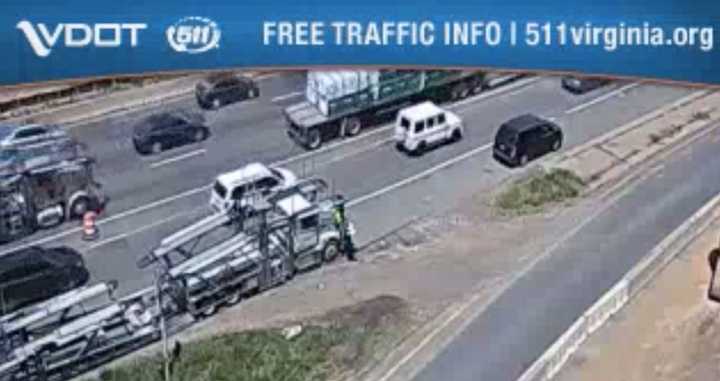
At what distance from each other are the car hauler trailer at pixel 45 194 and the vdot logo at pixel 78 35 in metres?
0.48

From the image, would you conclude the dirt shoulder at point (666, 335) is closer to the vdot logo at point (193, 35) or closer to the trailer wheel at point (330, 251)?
the trailer wheel at point (330, 251)

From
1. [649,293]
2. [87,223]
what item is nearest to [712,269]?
[649,293]

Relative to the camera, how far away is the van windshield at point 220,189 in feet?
21.6

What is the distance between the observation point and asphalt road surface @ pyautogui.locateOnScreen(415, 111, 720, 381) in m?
6.65

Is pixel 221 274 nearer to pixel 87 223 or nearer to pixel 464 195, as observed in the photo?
pixel 87 223

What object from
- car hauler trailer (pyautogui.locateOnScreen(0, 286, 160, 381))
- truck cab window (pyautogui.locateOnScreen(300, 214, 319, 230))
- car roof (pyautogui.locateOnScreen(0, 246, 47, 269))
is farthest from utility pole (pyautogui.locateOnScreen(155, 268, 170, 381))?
truck cab window (pyautogui.locateOnScreen(300, 214, 319, 230))

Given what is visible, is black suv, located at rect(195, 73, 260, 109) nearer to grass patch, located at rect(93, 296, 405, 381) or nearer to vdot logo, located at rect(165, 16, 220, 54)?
vdot logo, located at rect(165, 16, 220, 54)

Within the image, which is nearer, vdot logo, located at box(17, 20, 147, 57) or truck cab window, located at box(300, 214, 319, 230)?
vdot logo, located at box(17, 20, 147, 57)

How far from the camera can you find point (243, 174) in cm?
658

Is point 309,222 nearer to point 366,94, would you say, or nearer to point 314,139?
point 314,139

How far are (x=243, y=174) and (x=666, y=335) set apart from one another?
6.46 feet

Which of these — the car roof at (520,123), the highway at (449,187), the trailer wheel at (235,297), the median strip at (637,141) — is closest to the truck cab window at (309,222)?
the highway at (449,187)

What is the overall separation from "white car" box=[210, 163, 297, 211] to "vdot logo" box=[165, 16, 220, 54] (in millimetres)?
547

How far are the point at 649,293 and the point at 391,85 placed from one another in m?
1.48
